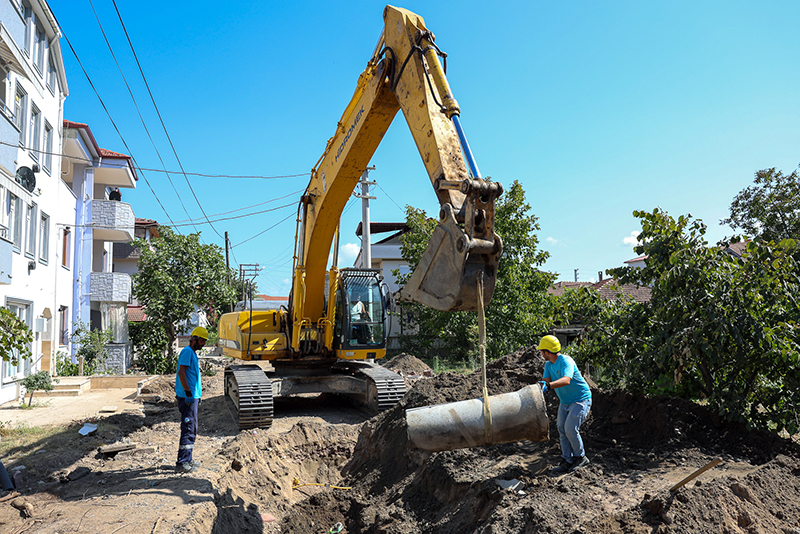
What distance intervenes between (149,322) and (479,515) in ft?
54.5

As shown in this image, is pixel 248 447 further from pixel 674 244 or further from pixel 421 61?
pixel 674 244

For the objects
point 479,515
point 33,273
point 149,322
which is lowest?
point 479,515

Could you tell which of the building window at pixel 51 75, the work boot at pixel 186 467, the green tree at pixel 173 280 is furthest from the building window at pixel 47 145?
the work boot at pixel 186 467

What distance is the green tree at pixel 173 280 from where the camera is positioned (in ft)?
59.8

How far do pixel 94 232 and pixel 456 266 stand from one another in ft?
68.7

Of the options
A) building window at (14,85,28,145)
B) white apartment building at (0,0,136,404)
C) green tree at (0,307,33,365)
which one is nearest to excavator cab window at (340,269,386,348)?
green tree at (0,307,33,365)

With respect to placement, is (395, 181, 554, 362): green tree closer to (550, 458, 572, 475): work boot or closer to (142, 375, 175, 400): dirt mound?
(142, 375, 175, 400): dirt mound

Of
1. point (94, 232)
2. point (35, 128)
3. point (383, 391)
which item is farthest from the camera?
point (94, 232)

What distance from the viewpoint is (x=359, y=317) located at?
10602 mm

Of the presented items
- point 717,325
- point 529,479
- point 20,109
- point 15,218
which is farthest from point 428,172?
point 20,109

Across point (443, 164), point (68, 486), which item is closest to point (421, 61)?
point (443, 164)

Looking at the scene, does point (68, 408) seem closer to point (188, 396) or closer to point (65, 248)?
point (188, 396)

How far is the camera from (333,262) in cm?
1013

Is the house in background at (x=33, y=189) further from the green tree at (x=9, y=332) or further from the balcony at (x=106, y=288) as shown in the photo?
the green tree at (x=9, y=332)
